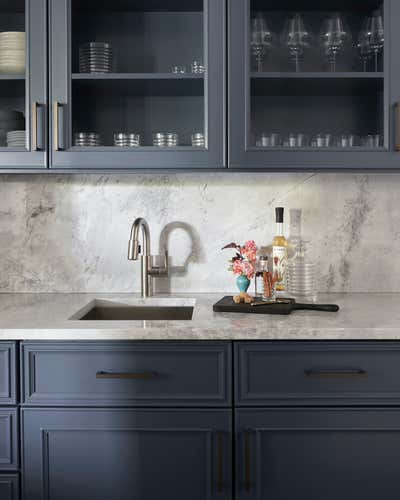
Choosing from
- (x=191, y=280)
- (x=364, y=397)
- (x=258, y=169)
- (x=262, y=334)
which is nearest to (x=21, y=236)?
(x=191, y=280)

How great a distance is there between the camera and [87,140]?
1.80m

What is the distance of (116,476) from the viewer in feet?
4.91

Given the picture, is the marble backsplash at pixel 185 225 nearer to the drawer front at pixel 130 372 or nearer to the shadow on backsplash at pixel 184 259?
the shadow on backsplash at pixel 184 259

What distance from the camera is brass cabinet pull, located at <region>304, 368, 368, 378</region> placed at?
148 cm

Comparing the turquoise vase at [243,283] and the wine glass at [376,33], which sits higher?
the wine glass at [376,33]

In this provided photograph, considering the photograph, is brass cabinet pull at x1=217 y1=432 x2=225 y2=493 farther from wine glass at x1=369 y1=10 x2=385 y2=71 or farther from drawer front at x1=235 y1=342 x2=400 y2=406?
wine glass at x1=369 y1=10 x2=385 y2=71

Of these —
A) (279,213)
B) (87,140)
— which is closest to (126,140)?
(87,140)

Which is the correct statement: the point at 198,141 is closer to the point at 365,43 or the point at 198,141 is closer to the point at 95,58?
the point at 95,58

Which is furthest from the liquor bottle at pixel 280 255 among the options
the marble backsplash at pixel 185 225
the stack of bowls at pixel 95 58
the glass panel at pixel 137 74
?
the stack of bowls at pixel 95 58

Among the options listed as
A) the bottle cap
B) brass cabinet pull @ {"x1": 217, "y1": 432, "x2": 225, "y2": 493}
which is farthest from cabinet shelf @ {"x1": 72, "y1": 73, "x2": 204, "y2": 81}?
brass cabinet pull @ {"x1": 217, "y1": 432, "x2": 225, "y2": 493}

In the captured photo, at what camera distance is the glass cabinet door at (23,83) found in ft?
5.76

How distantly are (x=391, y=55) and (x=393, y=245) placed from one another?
2.49 feet

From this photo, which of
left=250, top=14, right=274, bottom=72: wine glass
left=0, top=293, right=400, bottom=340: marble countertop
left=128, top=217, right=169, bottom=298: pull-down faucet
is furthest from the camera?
left=128, top=217, right=169, bottom=298: pull-down faucet

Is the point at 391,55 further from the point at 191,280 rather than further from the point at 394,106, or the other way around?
the point at 191,280
